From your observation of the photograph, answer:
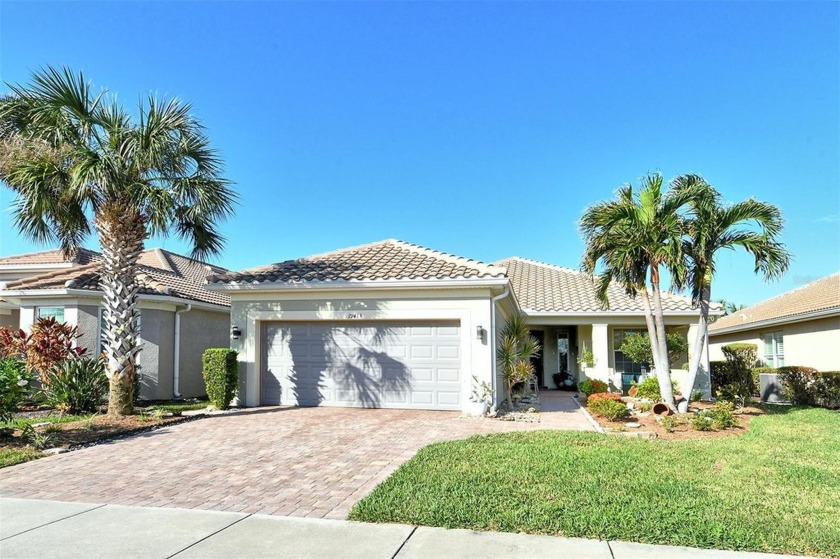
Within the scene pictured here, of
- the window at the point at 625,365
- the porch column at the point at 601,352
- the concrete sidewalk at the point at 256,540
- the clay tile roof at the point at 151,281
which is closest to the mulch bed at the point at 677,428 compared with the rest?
the porch column at the point at 601,352

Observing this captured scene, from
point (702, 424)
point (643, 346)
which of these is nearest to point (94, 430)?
point (702, 424)

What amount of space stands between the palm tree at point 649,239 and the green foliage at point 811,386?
678 cm

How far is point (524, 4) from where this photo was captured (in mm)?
11805

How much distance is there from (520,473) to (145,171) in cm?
1032

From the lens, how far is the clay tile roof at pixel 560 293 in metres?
18.8

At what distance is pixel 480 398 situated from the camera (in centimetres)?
1253

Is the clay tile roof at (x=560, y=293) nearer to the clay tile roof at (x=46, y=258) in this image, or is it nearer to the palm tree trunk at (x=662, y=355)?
the palm tree trunk at (x=662, y=355)

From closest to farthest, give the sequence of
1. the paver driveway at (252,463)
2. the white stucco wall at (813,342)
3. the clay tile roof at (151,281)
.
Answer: the paver driveway at (252,463), the clay tile roof at (151,281), the white stucco wall at (813,342)

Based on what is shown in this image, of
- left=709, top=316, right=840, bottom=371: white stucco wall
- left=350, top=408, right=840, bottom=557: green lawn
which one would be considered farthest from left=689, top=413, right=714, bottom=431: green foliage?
left=709, top=316, right=840, bottom=371: white stucco wall

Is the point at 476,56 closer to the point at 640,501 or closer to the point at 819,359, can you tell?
the point at 640,501

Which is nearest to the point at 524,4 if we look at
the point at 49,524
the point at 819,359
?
the point at 49,524

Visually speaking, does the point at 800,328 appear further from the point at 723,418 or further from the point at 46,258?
the point at 46,258

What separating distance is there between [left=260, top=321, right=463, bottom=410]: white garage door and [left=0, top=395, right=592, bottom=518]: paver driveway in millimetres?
1389

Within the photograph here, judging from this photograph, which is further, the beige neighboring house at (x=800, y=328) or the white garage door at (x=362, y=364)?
the beige neighboring house at (x=800, y=328)
